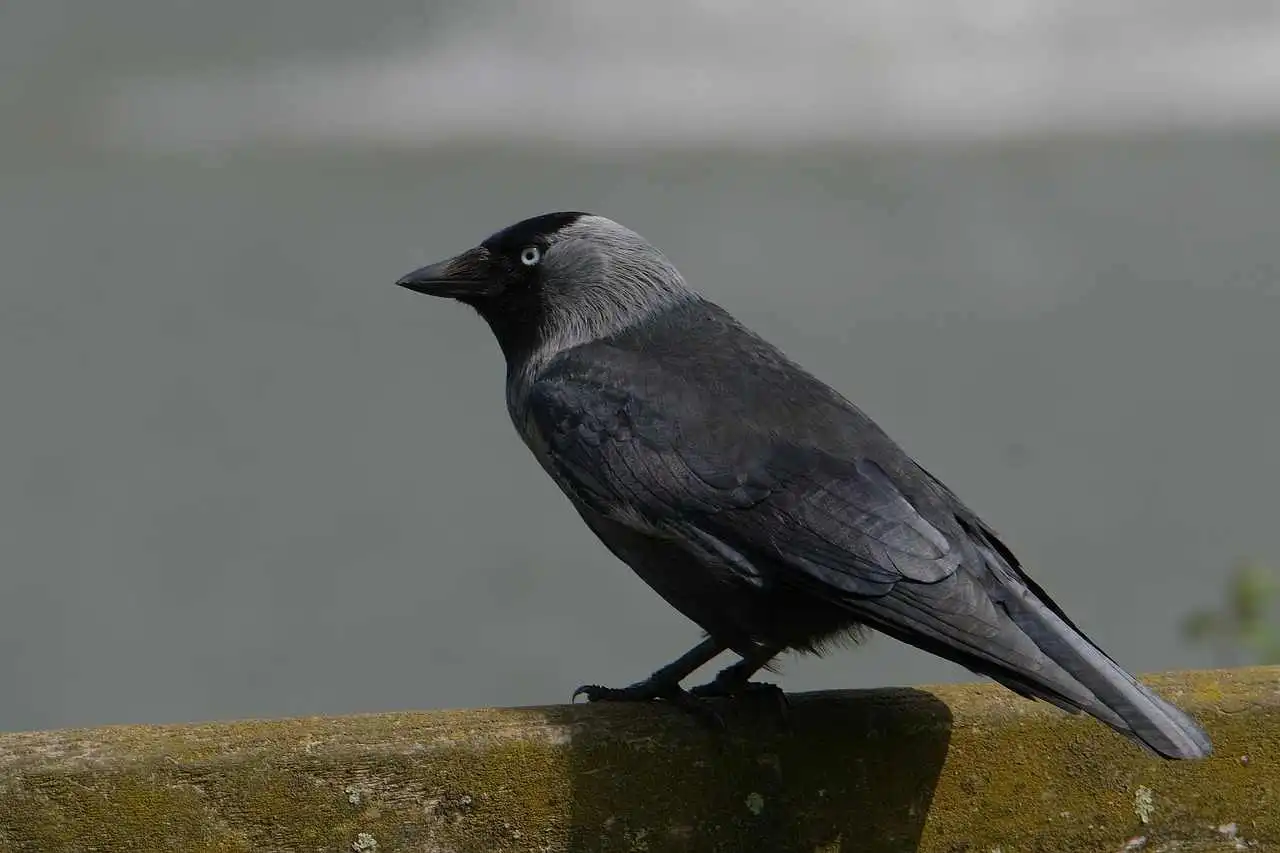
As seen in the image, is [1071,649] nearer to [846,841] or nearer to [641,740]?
[846,841]

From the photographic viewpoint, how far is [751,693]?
2.86m

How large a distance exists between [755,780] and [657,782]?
16cm

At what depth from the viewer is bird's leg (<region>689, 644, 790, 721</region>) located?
9.55ft

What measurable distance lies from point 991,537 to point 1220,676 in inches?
21.3

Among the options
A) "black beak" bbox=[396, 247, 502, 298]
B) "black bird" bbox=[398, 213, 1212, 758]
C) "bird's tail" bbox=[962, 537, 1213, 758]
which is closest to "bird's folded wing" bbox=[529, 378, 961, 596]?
"black bird" bbox=[398, 213, 1212, 758]

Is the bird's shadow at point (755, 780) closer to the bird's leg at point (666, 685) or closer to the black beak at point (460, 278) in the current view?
the bird's leg at point (666, 685)

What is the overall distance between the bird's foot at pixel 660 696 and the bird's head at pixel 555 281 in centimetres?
83

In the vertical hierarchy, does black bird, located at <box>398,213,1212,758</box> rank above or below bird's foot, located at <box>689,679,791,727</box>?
above

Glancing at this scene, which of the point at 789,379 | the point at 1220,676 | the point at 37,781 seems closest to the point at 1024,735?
the point at 1220,676

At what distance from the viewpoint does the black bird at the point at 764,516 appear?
107 inches

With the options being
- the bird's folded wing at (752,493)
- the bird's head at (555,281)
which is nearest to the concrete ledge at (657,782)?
the bird's folded wing at (752,493)

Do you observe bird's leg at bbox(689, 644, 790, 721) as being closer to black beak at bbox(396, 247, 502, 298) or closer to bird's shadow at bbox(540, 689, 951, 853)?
bird's shadow at bbox(540, 689, 951, 853)

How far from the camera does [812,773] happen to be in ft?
8.10

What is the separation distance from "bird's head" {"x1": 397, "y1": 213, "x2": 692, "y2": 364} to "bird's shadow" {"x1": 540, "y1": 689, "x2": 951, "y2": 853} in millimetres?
1445
